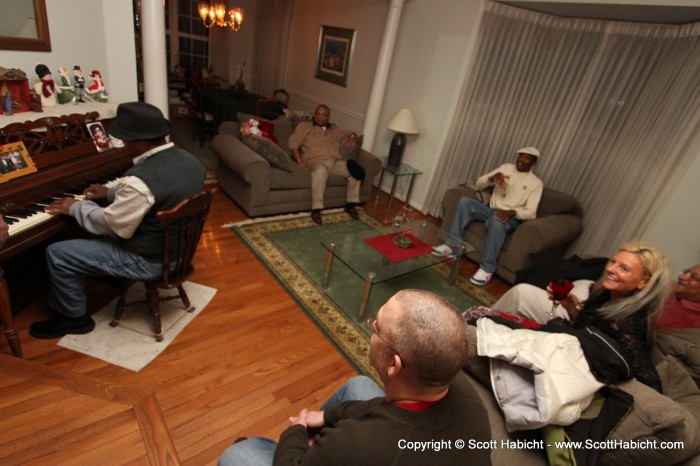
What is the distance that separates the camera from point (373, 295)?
9.09ft

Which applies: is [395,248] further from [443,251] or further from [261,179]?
[261,179]

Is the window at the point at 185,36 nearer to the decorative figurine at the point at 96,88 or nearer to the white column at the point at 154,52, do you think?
the white column at the point at 154,52

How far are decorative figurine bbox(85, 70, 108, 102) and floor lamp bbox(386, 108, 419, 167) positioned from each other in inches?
112

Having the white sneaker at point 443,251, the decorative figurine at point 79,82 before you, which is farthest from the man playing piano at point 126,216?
the white sneaker at point 443,251

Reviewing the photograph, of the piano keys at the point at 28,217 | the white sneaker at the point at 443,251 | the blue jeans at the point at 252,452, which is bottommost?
the white sneaker at the point at 443,251

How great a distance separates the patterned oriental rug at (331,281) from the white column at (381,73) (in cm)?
152

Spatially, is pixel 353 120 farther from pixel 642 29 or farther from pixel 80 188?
pixel 80 188

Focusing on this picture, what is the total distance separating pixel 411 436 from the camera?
2.42 feet

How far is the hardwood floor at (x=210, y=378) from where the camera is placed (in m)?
1.09

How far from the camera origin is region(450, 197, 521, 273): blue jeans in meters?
3.14

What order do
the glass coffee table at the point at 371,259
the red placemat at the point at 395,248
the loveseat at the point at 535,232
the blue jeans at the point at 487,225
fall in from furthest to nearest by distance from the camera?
the blue jeans at the point at 487,225 < the loveseat at the point at 535,232 < the red placemat at the point at 395,248 < the glass coffee table at the point at 371,259

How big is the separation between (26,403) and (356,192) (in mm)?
3202

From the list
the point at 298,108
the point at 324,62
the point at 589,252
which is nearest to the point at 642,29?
the point at 589,252

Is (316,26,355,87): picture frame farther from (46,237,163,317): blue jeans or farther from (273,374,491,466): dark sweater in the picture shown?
(273,374,491,466): dark sweater
